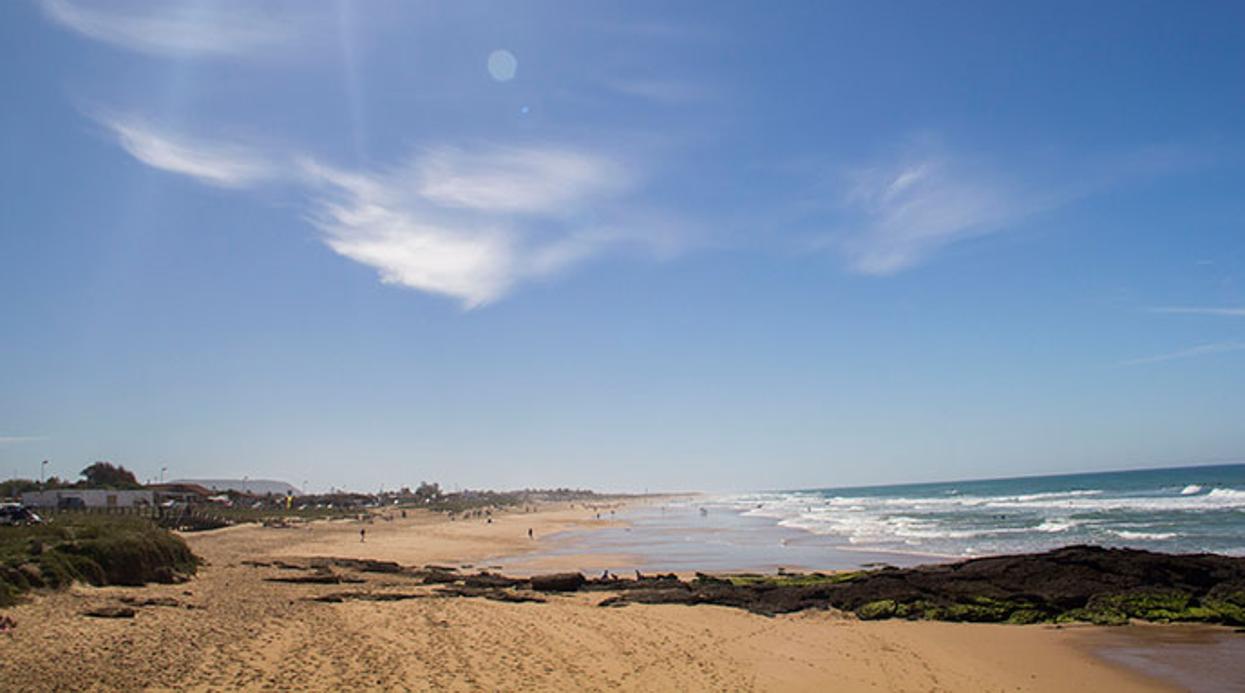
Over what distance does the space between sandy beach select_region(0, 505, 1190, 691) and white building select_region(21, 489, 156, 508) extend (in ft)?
175

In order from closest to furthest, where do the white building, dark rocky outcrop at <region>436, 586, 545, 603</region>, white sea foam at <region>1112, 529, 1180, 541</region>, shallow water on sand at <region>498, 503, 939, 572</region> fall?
dark rocky outcrop at <region>436, 586, 545, 603</region>, shallow water on sand at <region>498, 503, 939, 572</region>, white sea foam at <region>1112, 529, 1180, 541</region>, the white building

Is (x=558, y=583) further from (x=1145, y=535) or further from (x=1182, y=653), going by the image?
(x=1145, y=535)

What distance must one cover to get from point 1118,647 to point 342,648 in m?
14.6


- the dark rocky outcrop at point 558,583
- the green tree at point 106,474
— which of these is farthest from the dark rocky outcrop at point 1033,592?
the green tree at point 106,474

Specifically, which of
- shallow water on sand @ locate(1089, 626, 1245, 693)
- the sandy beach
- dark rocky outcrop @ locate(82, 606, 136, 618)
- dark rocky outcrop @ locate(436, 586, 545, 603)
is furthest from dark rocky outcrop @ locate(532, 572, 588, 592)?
shallow water on sand @ locate(1089, 626, 1245, 693)

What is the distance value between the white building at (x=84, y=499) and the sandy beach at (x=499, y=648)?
2095 inches

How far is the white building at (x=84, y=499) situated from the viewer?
59.7 metres

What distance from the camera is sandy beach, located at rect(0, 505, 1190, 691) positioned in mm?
10555

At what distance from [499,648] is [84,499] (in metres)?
66.6

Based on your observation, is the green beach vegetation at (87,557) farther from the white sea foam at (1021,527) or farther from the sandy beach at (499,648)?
the white sea foam at (1021,527)

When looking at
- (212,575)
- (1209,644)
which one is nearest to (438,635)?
(212,575)

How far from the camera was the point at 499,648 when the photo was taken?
42.3ft

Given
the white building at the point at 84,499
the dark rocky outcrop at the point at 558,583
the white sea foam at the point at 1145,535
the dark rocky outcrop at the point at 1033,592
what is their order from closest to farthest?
the dark rocky outcrop at the point at 1033,592 → the dark rocky outcrop at the point at 558,583 → the white sea foam at the point at 1145,535 → the white building at the point at 84,499

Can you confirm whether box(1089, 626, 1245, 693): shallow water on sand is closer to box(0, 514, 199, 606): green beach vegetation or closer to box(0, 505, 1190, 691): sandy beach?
box(0, 505, 1190, 691): sandy beach
